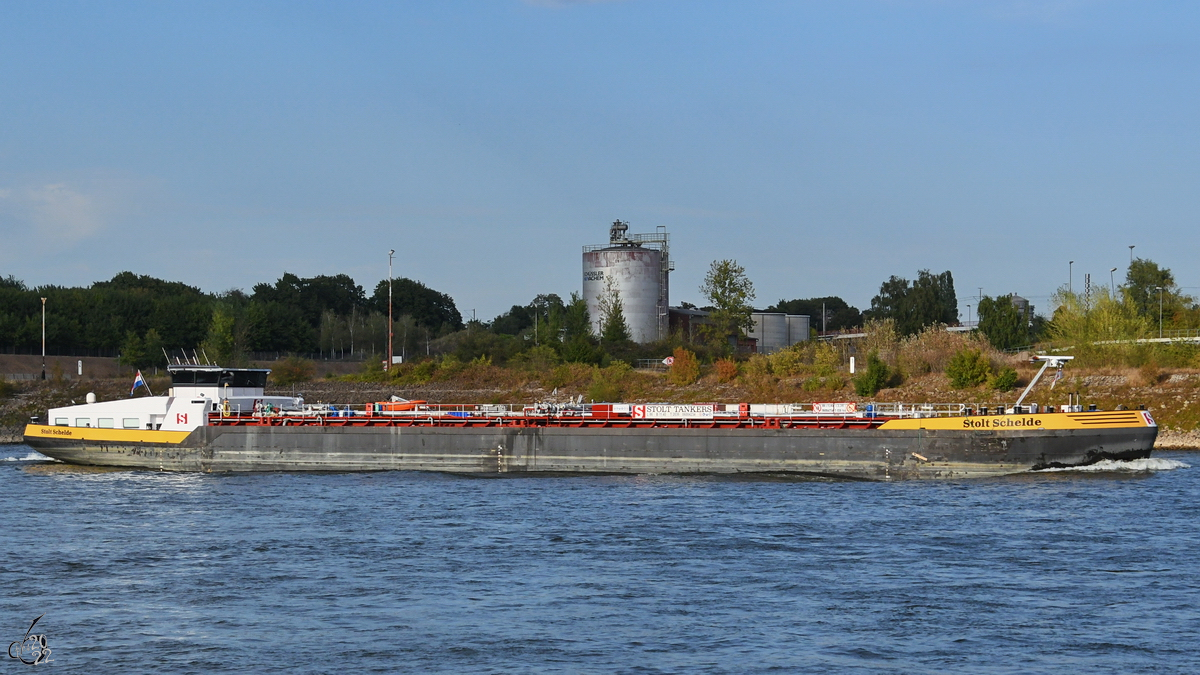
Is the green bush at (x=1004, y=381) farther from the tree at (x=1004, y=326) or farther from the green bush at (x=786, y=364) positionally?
the tree at (x=1004, y=326)

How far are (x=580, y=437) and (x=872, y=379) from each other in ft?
136

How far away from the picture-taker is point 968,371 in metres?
86.1

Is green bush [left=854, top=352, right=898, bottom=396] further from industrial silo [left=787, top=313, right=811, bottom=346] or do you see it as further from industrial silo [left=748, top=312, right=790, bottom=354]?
industrial silo [left=787, top=313, right=811, bottom=346]

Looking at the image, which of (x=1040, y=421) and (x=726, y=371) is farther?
(x=726, y=371)

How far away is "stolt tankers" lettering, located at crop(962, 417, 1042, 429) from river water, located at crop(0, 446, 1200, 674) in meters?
2.49

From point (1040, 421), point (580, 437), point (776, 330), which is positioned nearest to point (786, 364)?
point (580, 437)

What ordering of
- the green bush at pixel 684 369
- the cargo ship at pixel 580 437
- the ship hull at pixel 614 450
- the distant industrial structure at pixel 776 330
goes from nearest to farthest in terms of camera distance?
1. the ship hull at pixel 614 450
2. the cargo ship at pixel 580 437
3. the green bush at pixel 684 369
4. the distant industrial structure at pixel 776 330

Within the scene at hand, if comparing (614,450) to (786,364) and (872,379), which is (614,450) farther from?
(786,364)

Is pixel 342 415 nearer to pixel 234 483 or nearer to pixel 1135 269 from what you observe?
pixel 234 483

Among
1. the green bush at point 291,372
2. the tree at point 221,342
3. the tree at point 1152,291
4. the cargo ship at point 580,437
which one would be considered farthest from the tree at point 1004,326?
the tree at point 221,342

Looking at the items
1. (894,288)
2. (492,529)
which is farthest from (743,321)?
(492,529)

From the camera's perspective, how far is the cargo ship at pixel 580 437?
4903 centimetres

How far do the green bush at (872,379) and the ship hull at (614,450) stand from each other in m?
39.5

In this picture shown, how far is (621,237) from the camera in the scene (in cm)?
13662
